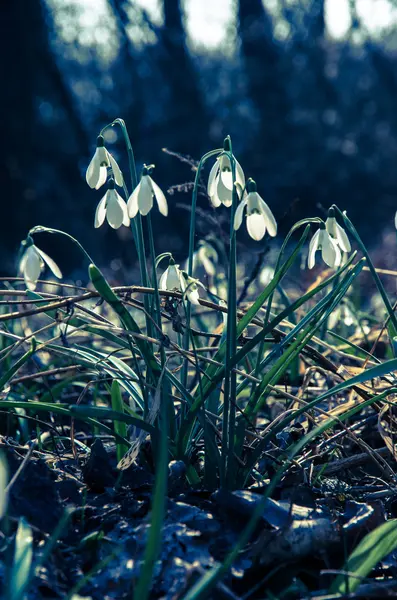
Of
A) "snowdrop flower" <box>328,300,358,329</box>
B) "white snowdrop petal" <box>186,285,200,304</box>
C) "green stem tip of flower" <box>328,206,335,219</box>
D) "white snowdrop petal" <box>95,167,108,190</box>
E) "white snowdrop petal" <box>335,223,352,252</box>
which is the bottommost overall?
"snowdrop flower" <box>328,300,358,329</box>

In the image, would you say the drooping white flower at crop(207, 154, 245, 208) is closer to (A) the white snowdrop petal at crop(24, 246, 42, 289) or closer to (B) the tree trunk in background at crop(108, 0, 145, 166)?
(A) the white snowdrop petal at crop(24, 246, 42, 289)

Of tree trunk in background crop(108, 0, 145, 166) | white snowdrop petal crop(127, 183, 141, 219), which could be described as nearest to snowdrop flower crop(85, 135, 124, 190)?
white snowdrop petal crop(127, 183, 141, 219)

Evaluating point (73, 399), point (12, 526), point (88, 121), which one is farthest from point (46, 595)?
point (88, 121)

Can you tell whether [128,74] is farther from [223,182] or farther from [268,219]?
[268,219]

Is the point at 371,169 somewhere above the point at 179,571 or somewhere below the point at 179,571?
above

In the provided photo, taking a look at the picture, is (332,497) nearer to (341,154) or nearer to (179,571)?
(179,571)

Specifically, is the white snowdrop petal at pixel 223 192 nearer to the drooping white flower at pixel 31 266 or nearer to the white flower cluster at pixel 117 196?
the white flower cluster at pixel 117 196

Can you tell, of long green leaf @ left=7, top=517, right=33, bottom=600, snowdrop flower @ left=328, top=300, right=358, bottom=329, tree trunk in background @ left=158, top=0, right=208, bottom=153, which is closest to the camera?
long green leaf @ left=7, top=517, right=33, bottom=600
